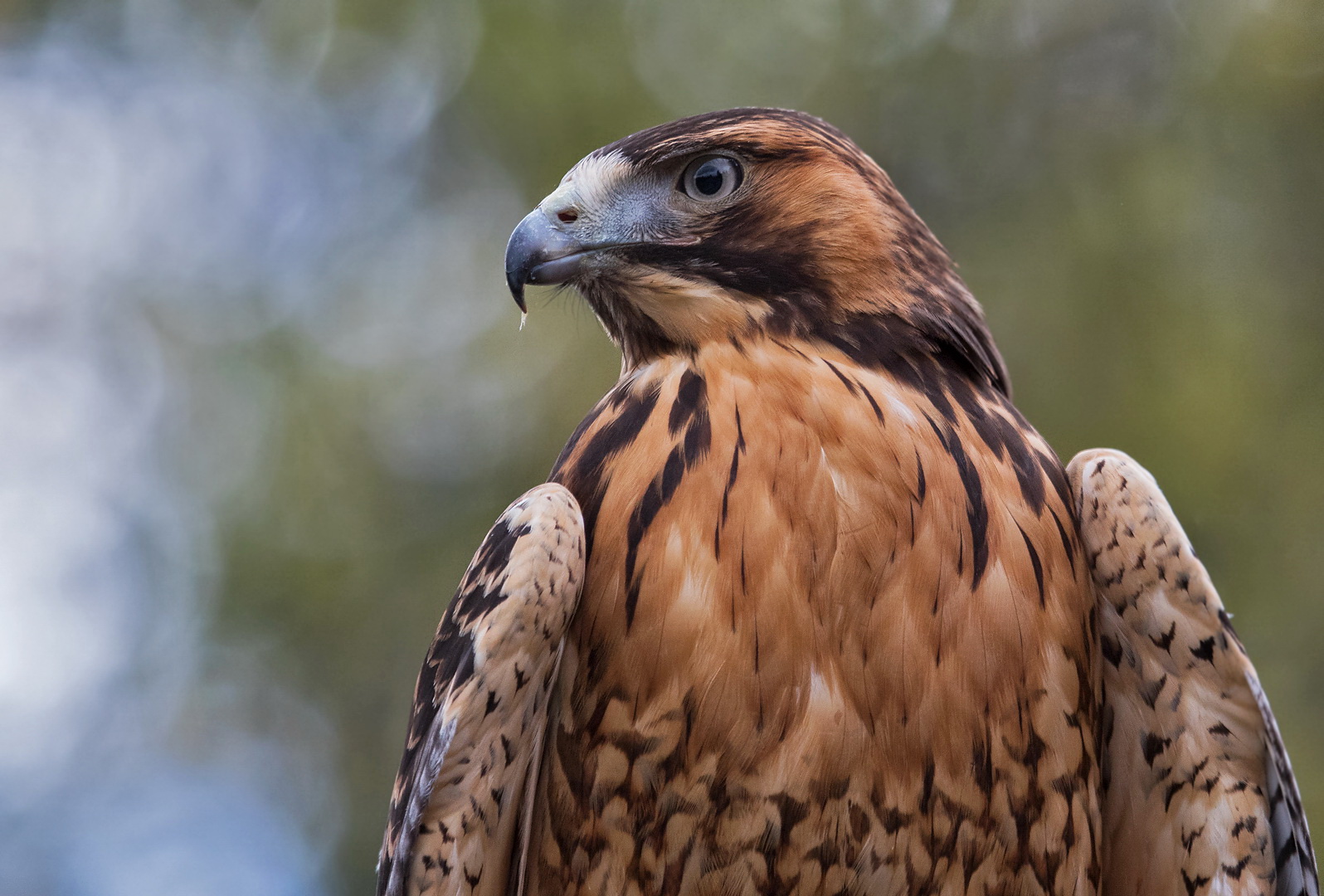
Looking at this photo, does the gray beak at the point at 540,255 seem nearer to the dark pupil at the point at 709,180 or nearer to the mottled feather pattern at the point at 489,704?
the dark pupil at the point at 709,180

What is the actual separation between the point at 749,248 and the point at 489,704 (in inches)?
45.3

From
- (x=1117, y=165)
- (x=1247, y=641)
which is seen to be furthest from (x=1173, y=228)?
(x=1247, y=641)

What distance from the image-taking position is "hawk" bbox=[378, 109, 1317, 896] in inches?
94.4

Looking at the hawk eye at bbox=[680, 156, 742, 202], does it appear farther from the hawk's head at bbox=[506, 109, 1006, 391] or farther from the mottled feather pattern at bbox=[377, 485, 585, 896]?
the mottled feather pattern at bbox=[377, 485, 585, 896]

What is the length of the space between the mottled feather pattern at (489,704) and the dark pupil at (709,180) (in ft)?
2.58

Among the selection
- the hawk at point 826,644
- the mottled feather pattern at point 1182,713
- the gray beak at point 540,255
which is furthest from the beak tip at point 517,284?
the mottled feather pattern at point 1182,713

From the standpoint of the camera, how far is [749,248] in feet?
9.23

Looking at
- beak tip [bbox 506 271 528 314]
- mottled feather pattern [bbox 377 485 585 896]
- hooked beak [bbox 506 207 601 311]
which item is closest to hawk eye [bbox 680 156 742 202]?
hooked beak [bbox 506 207 601 311]

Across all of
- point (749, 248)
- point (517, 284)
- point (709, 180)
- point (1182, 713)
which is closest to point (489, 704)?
point (517, 284)

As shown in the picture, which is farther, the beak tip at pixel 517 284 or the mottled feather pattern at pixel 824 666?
the beak tip at pixel 517 284

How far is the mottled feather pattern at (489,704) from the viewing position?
2.44 meters

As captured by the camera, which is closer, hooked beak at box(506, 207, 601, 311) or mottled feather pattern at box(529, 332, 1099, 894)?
mottled feather pattern at box(529, 332, 1099, 894)

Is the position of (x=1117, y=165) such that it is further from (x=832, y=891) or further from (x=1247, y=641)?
(x=832, y=891)

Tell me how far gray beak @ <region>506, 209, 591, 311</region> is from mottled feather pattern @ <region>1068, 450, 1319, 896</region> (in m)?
1.25
